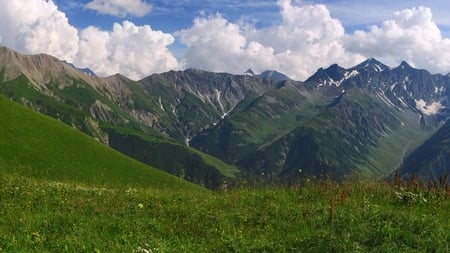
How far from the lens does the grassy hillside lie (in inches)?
2630

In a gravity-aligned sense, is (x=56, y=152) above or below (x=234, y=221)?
below

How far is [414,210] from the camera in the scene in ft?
51.6

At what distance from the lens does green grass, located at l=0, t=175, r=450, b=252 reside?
12.6m

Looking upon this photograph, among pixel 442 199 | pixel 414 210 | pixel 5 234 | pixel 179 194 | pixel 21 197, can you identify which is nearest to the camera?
pixel 5 234

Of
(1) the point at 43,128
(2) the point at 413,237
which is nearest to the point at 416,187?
(2) the point at 413,237

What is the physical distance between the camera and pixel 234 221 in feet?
52.3

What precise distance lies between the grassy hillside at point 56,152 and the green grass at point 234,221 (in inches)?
1597

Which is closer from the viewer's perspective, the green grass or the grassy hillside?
the green grass

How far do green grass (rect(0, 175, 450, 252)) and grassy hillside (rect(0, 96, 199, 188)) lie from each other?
40575mm

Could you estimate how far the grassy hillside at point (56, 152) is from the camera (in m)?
66.8

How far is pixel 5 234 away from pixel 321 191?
40.4ft

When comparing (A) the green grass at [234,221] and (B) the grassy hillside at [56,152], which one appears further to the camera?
(B) the grassy hillside at [56,152]

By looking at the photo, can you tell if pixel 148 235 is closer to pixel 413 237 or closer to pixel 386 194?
pixel 413 237

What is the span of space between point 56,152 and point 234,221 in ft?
221
